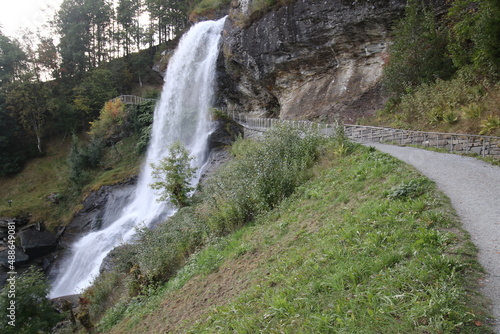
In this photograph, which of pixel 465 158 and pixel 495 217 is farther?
pixel 465 158

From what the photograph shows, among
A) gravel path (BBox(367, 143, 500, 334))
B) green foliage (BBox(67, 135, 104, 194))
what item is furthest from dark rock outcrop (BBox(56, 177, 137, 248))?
gravel path (BBox(367, 143, 500, 334))

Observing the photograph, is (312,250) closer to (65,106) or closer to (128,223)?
Result: (128,223)

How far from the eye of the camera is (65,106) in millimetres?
35531

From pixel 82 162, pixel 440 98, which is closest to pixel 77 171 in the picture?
pixel 82 162

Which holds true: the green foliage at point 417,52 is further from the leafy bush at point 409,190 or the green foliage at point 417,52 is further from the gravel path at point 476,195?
the leafy bush at point 409,190

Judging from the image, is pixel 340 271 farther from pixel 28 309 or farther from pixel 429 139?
pixel 28 309

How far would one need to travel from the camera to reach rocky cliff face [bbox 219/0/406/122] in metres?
16.9

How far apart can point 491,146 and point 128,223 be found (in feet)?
59.1

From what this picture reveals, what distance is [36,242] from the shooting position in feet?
69.1

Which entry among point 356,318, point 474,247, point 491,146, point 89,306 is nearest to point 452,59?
point 491,146

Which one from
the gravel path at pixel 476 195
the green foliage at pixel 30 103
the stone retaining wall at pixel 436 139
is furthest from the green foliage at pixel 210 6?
the gravel path at pixel 476 195

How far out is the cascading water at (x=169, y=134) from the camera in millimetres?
17172

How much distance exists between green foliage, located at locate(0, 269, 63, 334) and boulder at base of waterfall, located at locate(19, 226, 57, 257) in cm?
1422

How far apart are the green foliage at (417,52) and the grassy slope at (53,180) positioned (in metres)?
19.8
